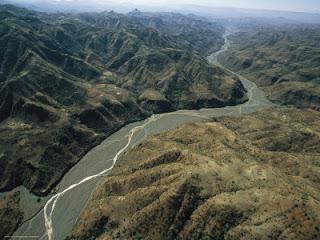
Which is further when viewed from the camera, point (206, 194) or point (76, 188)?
point (76, 188)

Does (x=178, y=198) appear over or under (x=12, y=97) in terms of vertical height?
over

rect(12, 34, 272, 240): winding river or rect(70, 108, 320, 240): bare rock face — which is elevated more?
rect(70, 108, 320, 240): bare rock face

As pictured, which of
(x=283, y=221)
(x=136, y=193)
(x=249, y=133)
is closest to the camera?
(x=283, y=221)

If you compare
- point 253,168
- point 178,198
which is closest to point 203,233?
point 178,198

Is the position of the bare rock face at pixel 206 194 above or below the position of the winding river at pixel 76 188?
above

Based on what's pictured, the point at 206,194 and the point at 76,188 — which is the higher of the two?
the point at 206,194

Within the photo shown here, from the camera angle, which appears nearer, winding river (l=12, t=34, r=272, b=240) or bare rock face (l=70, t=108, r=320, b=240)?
bare rock face (l=70, t=108, r=320, b=240)

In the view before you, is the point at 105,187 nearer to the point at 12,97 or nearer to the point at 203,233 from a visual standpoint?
the point at 203,233

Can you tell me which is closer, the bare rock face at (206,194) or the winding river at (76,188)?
the bare rock face at (206,194)
